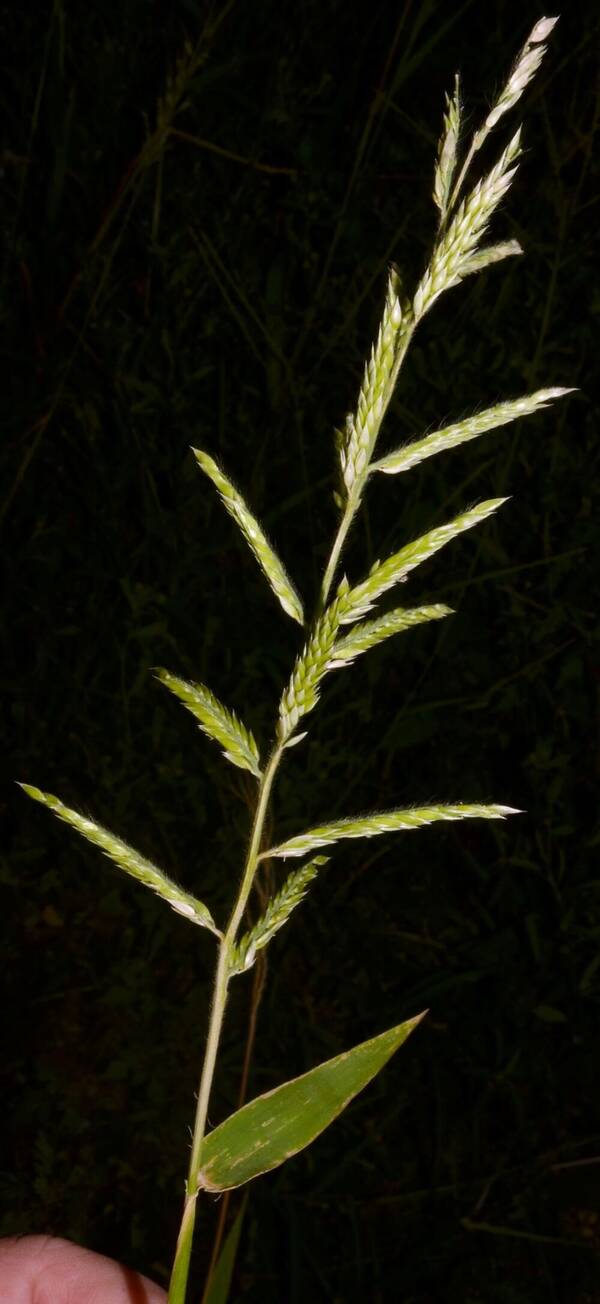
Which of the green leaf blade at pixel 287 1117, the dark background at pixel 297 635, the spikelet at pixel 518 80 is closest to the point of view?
the spikelet at pixel 518 80

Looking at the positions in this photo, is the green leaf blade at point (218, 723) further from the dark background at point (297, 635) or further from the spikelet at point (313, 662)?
the dark background at point (297, 635)

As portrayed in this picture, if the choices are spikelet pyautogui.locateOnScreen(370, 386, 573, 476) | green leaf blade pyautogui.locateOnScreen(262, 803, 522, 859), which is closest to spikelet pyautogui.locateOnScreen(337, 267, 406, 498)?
spikelet pyautogui.locateOnScreen(370, 386, 573, 476)

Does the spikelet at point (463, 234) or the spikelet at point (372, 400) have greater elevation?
the spikelet at point (463, 234)

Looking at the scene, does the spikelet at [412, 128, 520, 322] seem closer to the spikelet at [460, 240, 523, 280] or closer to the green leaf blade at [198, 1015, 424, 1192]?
the spikelet at [460, 240, 523, 280]

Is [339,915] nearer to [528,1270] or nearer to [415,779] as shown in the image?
[415,779]

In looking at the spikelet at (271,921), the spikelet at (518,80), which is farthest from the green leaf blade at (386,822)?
the spikelet at (518,80)

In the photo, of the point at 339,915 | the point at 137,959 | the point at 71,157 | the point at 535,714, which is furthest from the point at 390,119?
the point at 137,959
